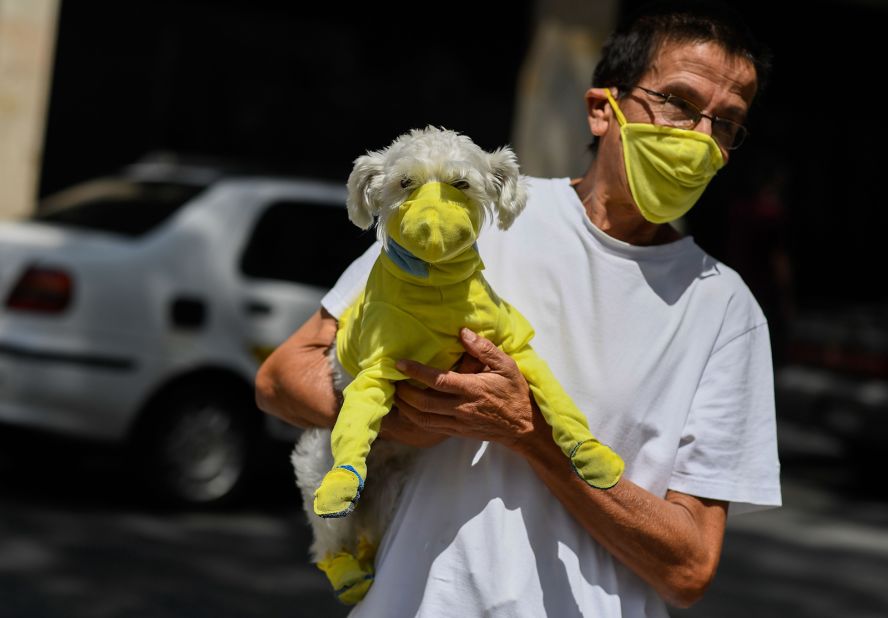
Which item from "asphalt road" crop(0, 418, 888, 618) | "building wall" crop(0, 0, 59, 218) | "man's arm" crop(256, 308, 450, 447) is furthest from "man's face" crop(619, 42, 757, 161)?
"building wall" crop(0, 0, 59, 218)

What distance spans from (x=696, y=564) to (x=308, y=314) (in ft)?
16.7

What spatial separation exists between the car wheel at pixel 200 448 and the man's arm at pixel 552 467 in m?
4.99

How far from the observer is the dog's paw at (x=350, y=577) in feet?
7.61

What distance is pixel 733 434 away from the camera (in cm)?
229

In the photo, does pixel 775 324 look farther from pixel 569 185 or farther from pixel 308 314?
pixel 569 185

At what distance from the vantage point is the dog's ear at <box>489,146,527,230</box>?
2109mm

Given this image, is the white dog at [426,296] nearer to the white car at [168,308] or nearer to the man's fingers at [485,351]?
the man's fingers at [485,351]

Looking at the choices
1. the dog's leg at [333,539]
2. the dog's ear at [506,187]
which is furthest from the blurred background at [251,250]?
the dog's leg at [333,539]

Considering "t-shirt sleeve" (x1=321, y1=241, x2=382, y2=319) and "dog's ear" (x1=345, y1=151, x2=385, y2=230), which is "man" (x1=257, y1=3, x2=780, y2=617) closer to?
"t-shirt sleeve" (x1=321, y1=241, x2=382, y2=319)

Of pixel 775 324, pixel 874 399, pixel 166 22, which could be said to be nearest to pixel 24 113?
pixel 166 22

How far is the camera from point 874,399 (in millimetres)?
8984

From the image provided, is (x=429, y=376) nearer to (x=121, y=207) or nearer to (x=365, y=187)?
(x=365, y=187)

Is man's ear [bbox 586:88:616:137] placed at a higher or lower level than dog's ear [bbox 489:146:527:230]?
higher

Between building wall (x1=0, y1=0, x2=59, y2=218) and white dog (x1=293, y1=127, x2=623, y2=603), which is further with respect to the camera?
building wall (x1=0, y1=0, x2=59, y2=218)
